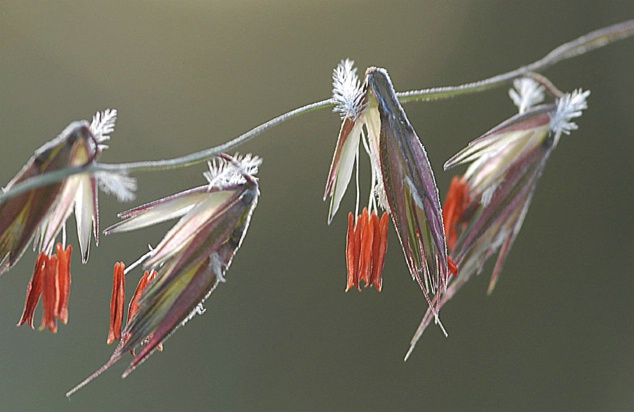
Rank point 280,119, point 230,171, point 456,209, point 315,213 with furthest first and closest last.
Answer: point 315,213 < point 456,209 < point 230,171 < point 280,119

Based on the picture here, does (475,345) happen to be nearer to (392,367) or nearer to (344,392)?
(392,367)

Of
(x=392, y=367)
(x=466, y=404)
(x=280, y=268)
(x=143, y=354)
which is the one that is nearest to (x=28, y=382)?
(x=280, y=268)

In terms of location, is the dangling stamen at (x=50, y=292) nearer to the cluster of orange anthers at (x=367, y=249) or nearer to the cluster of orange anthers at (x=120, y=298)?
the cluster of orange anthers at (x=120, y=298)

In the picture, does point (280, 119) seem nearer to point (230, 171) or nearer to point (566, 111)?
point (230, 171)


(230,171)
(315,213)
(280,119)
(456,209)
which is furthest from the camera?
(315,213)

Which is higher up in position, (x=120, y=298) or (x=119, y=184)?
(x=119, y=184)

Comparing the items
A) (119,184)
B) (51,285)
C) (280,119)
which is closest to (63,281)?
(51,285)
